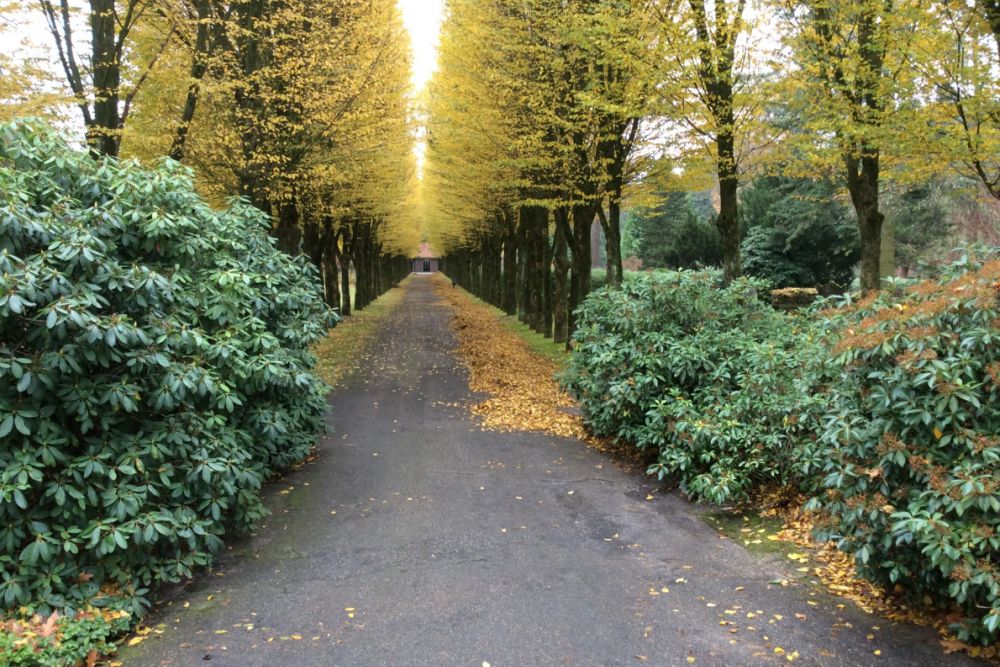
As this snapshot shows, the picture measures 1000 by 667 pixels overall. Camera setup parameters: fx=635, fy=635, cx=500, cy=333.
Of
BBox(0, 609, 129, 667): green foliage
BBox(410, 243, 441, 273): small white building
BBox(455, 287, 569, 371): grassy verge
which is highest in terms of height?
BBox(410, 243, 441, 273): small white building

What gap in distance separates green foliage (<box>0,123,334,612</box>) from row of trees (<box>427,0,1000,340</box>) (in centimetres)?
768

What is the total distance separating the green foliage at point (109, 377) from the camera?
3.55 metres

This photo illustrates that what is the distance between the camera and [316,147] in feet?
44.5

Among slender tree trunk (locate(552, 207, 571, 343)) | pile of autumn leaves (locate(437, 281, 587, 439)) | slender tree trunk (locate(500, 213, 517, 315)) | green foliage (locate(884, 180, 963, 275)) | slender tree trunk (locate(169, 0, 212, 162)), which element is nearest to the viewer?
pile of autumn leaves (locate(437, 281, 587, 439))

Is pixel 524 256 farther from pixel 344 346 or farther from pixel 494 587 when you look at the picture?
pixel 494 587

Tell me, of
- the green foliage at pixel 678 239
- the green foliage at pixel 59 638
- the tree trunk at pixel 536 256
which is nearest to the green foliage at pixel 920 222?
the green foliage at pixel 678 239

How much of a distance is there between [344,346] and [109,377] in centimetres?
1411

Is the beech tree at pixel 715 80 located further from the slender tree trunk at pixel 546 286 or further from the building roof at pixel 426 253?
the building roof at pixel 426 253

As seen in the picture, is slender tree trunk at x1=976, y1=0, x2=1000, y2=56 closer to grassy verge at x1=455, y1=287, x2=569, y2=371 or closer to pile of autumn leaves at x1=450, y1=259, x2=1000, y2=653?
pile of autumn leaves at x1=450, y1=259, x2=1000, y2=653

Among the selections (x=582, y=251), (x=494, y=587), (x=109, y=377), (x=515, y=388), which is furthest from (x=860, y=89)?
(x=109, y=377)

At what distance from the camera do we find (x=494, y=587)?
4.27m

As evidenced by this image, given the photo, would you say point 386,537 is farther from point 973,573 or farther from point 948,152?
point 948,152

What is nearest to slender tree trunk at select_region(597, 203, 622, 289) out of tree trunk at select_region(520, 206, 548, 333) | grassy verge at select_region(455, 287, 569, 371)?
grassy verge at select_region(455, 287, 569, 371)

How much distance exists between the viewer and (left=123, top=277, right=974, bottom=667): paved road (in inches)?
138
